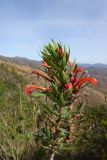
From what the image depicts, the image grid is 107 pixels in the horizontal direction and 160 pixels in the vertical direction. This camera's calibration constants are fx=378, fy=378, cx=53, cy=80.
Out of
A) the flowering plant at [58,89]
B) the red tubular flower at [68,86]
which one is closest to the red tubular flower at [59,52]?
the flowering plant at [58,89]

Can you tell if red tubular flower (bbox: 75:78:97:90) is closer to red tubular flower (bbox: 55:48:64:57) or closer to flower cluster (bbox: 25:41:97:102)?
flower cluster (bbox: 25:41:97:102)

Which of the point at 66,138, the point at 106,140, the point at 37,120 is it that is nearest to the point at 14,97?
the point at 37,120

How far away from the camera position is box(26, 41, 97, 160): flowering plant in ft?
17.1

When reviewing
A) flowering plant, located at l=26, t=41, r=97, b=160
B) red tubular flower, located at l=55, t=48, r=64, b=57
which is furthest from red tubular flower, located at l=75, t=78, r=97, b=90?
red tubular flower, located at l=55, t=48, r=64, b=57

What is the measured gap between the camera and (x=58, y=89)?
529 cm

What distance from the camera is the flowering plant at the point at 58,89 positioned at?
17.1 ft

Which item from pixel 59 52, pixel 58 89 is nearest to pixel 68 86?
pixel 58 89

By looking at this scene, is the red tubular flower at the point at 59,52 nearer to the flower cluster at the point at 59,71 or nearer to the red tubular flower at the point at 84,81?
the flower cluster at the point at 59,71

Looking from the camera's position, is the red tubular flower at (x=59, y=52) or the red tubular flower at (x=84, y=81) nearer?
the red tubular flower at (x=84, y=81)

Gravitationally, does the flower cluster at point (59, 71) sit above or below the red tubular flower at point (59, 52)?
below

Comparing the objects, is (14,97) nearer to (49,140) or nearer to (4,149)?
(4,149)

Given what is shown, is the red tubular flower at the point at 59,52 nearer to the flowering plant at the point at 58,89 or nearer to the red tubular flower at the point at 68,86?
the flowering plant at the point at 58,89

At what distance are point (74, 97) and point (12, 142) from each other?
4486 mm

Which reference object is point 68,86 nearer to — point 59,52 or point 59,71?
point 59,71
